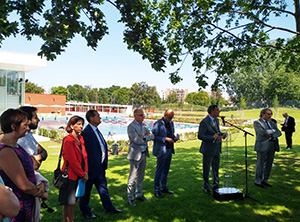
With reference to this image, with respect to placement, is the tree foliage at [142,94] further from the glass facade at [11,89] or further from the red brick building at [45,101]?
the glass facade at [11,89]

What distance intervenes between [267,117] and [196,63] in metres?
2.78

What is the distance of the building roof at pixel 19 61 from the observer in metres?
17.5

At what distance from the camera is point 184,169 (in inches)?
324

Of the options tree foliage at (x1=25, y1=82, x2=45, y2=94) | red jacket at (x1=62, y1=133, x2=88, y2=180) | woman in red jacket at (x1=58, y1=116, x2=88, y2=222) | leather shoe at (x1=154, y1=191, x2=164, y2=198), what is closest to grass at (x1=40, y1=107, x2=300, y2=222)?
leather shoe at (x1=154, y1=191, x2=164, y2=198)

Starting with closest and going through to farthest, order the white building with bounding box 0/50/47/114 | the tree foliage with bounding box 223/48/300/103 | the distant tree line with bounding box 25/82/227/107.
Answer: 1. the white building with bounding box 0/50/47/114
2. the tree foliage with bounding box 223/48/300/103
3. the distant tree line with bounding box 25/82/227/107

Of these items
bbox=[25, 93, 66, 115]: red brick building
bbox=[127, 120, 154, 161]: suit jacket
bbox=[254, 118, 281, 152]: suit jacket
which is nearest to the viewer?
bbox=[127, 120, 154, 161]: suit jacket

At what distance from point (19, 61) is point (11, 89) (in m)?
2.84

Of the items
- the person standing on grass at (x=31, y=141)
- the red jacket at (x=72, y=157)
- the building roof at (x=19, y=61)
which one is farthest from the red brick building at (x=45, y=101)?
the red jacket at (x=72, y=157)

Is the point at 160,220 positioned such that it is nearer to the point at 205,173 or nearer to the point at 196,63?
the point at 205,173

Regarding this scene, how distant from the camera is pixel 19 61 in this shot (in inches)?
711

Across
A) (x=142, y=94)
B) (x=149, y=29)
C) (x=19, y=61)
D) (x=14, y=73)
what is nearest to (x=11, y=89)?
(x=14, y=73)

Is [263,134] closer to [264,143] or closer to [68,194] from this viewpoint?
[264,143]

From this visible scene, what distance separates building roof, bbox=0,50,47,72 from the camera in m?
17.5

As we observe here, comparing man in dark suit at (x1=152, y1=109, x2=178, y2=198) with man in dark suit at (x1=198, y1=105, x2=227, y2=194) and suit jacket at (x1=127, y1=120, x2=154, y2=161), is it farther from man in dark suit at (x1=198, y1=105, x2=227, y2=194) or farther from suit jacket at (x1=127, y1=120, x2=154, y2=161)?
man in dark suit at (x1=198, y1=105, x2=227, y2=194)
